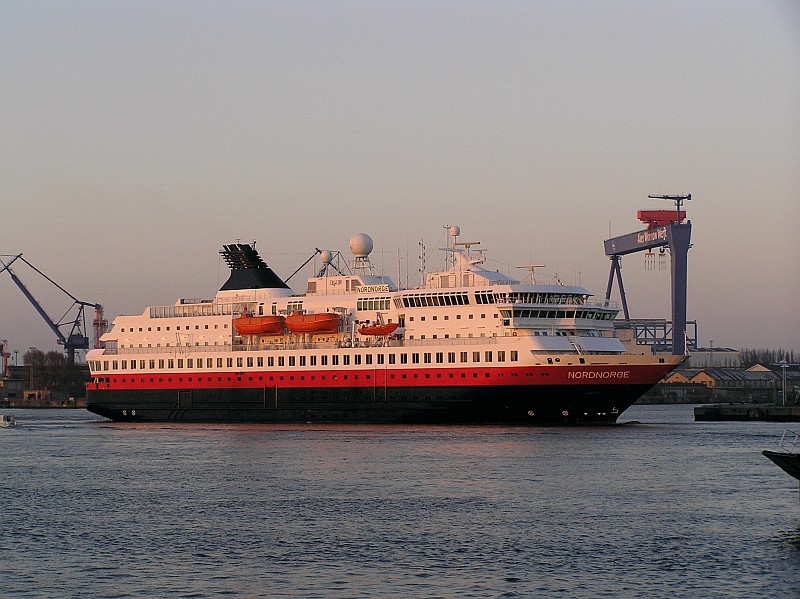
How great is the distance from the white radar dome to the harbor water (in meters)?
25.9

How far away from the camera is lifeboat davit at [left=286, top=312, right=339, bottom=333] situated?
7912 centimetres

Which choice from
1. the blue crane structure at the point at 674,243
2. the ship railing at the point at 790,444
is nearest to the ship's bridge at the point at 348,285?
the ship railing at the point at 790,444

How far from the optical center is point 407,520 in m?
37.5

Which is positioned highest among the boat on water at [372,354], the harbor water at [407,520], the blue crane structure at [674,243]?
the blue crane structure at [674,243]

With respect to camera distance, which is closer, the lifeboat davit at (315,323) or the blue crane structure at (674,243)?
the lifeboat davit at (315,323)

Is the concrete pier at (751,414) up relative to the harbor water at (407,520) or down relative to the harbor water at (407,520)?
up

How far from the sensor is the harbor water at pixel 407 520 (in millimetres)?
29141

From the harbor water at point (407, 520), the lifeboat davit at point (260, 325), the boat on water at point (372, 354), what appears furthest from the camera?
the lifeboat davit at point (260, 325)

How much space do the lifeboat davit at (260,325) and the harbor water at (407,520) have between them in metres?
19.1

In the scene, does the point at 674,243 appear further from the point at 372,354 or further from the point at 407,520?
the point at 407,520

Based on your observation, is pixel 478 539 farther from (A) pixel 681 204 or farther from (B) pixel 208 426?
(A) pixel 681 204

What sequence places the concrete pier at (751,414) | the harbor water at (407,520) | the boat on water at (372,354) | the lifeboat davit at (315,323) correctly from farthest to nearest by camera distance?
1. the concrete pier at (751,414)
2. the lifeboat davit at (315,323)
3. the boat on water at (372,354)
4. the harbor water at (407,520)

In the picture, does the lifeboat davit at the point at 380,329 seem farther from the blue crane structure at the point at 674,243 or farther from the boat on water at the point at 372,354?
the blue crane structure at the point at 674,243

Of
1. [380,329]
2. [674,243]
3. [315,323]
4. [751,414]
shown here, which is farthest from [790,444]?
[674,243]
